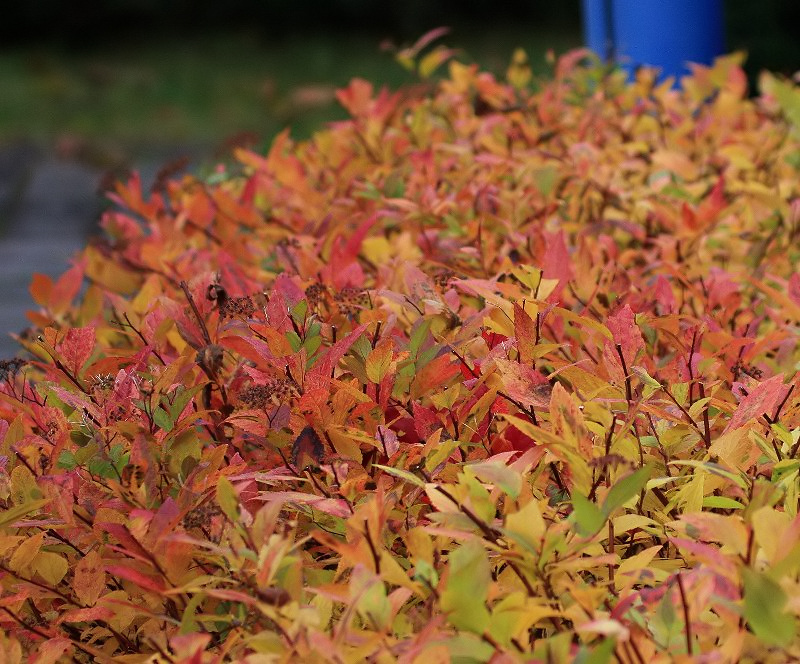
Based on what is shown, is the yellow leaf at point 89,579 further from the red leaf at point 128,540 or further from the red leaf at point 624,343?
the red leaf at point 624,343

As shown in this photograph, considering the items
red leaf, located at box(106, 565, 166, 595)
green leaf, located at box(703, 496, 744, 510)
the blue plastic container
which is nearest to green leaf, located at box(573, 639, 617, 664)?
green leaf, located at box(703, 496, 744, 510)

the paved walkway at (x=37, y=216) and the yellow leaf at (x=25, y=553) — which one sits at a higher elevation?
the yellow leaf at (x=25, y=553)

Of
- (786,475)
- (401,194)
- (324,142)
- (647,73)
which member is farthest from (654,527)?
(647,73)

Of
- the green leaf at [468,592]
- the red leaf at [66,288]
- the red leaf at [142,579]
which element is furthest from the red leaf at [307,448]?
the red leaf at [66,288]

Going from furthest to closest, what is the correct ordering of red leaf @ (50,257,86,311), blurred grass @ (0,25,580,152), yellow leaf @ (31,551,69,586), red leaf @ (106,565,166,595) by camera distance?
blurred grass @ (0,25,580,152), red leaf @ (50,257,86,311), yellow leaf @ (31,551,69,586), red leaf @ (106,565,166,595)

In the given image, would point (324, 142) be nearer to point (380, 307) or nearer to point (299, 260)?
point (299, 260)

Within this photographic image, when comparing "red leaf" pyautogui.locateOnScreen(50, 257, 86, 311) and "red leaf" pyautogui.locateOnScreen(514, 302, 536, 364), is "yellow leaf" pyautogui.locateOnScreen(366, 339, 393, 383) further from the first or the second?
"red leaf" pyautogui.locateOnScreen(50, 257, 86, 311)

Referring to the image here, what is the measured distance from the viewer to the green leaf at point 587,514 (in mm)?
988

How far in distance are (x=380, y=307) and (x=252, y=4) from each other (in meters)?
16.8

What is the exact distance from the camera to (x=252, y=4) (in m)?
17.4

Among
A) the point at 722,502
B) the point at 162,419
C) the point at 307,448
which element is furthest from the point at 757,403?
the point at 162,419

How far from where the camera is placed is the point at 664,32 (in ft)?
13.0

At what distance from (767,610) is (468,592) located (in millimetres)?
248

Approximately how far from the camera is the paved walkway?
4449 mm
